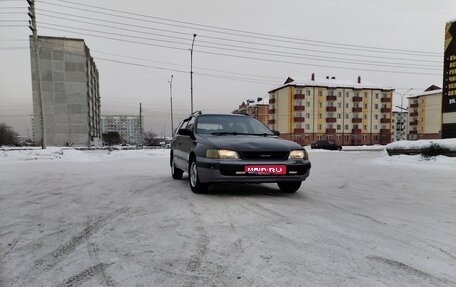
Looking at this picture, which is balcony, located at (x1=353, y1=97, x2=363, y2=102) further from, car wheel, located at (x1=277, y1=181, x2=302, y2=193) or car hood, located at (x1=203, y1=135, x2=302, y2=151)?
car hood, located at (x1=203, y1=135, x2=302, y2=151)

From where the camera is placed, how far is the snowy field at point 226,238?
2.43 m

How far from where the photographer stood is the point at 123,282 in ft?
7.60

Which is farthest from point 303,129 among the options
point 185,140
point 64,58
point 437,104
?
point 185,140

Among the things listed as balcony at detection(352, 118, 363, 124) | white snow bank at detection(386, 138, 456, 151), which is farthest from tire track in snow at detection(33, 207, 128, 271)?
balcony at detection(352, 118, 363, 124)

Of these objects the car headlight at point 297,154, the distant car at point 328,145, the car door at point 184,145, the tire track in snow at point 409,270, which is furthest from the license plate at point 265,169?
the distant car at point 328,145

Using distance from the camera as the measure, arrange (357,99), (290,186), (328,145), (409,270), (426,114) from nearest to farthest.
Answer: (409,270), (290,186), (328,145), (357,99), (426,114)

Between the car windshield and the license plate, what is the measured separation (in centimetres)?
132

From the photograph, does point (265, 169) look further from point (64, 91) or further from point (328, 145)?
point (64, 91)

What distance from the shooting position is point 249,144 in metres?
5.43

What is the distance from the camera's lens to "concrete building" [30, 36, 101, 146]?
59.1m

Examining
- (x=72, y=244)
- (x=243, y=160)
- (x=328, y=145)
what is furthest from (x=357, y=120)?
(x=72, y=244)

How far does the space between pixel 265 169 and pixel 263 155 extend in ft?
0.77

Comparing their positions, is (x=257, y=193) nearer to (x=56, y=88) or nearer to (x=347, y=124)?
(x=56, y=88)

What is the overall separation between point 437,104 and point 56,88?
84970 mm
